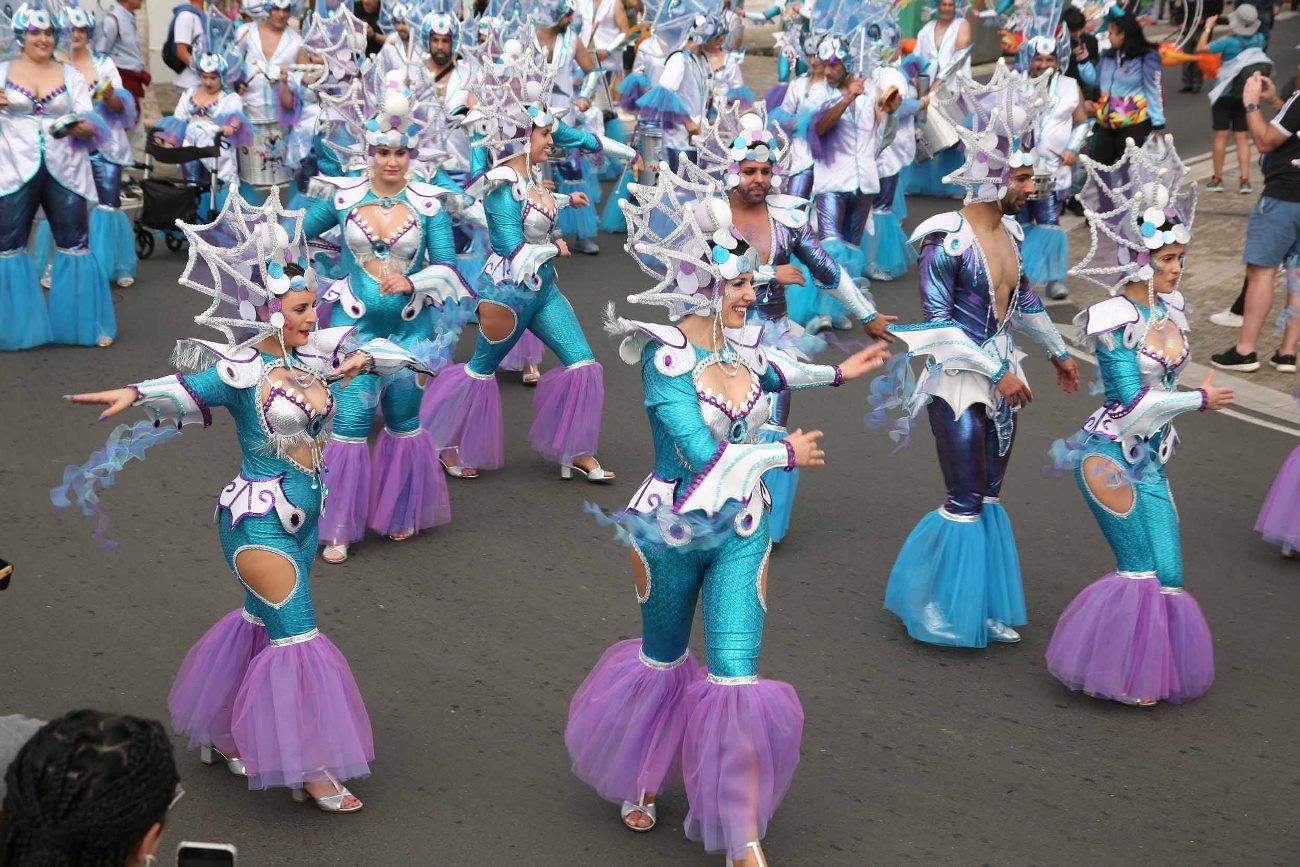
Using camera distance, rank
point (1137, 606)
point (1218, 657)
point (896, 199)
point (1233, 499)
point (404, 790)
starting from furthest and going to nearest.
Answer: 1. point (896, 199)
2. point (1233, 499)
3. point (1218, 657)
4. point (1137, 606)
5. point (404, 790)

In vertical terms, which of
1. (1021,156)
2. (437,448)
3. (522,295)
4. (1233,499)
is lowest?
(1233,499)

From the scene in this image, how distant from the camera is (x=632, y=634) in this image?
720 cm

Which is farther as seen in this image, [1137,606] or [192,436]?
[192,436]

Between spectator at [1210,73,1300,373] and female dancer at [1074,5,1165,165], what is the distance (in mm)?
4395

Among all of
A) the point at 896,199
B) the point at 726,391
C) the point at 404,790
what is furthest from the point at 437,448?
the point at 896,199

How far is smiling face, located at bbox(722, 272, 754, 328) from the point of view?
539cm

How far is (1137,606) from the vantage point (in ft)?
21.4

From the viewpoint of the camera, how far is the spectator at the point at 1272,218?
10469 mm

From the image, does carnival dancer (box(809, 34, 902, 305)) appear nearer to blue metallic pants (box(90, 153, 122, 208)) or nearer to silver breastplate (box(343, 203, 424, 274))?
silver breastplate (box(343, 203, 424, 274))

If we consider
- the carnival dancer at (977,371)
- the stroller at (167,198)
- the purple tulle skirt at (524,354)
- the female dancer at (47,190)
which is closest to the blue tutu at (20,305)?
the female dancer at (47,190)

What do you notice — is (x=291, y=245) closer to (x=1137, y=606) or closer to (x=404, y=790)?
(x=404, y=790)

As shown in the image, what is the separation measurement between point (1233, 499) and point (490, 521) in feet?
14.1

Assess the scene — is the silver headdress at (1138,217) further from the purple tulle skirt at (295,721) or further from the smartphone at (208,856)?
the smartphone at (208,856)

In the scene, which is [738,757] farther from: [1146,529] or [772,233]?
[772,233]
